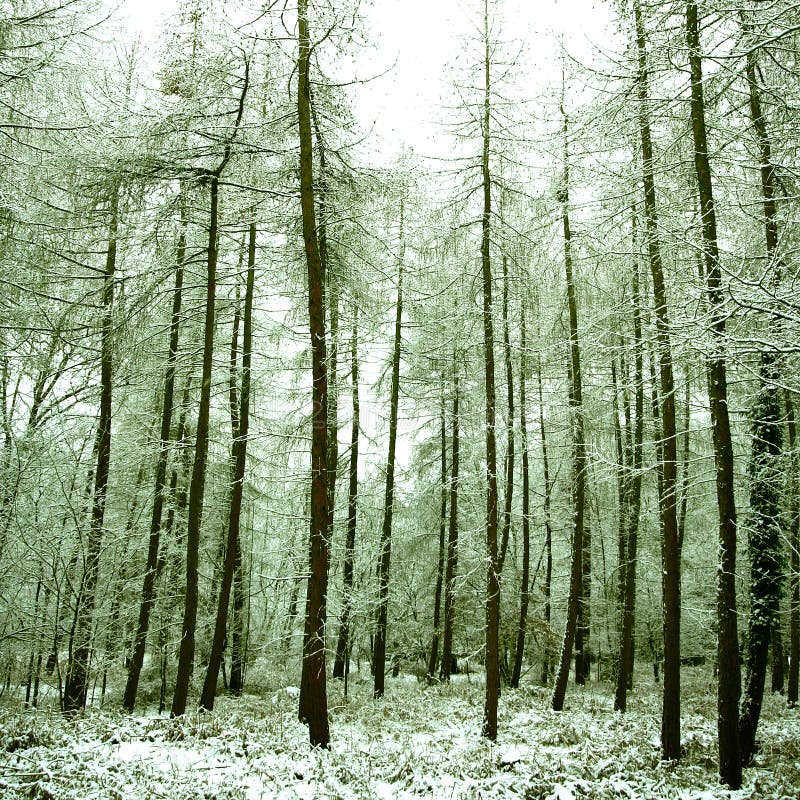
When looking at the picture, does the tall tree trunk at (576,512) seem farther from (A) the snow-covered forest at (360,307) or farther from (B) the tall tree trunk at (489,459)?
(B) the tall tree trunk at (489,459)

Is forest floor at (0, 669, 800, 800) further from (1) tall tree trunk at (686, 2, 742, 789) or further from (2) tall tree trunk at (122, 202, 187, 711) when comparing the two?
(2) tall tree trunk at (122, 202, 187, 711)

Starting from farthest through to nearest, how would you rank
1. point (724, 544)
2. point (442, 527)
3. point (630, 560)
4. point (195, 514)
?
point (442, 527), point (630, 560), point (195, 514), point (724, 544)

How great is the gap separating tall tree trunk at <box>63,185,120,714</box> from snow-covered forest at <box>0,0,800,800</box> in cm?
11

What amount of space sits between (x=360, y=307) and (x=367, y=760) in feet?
26.8

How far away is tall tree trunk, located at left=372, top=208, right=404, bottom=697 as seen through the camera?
15.2 meters

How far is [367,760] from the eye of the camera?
312 inches

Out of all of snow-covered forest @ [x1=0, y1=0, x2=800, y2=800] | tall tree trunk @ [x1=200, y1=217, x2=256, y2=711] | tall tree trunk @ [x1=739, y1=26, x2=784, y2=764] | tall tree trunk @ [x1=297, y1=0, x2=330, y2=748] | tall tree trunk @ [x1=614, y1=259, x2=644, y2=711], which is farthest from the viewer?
tall tree trunk @ [x1=614, y1=259, x2=644, y2=711]

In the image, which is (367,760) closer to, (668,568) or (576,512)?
(668,568)

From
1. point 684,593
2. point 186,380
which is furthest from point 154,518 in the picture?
point 684,593

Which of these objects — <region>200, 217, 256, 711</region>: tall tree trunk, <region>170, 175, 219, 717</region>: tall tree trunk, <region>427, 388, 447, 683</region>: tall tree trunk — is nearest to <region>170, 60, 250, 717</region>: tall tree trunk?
<region>170, 175, 219, 717</region>: tall tree trunk

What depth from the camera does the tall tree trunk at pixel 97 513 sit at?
32.8 ft

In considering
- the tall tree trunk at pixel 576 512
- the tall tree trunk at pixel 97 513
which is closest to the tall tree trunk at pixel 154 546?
the tall tree trunk at pixel 97 513

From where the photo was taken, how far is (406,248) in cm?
1741

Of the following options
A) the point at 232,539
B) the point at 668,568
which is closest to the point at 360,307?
the point at 232,539
